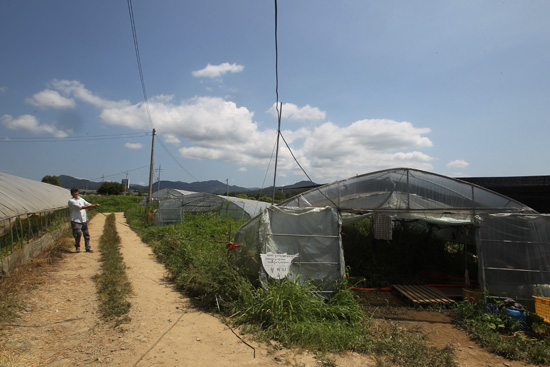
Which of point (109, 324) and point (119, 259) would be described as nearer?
point (109, 324)

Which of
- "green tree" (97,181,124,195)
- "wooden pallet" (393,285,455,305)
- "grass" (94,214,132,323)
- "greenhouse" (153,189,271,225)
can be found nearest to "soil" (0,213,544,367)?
"grass" (94,214,132,323)

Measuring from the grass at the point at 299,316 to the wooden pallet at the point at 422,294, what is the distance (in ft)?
6.00

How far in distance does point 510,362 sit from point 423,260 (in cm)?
632

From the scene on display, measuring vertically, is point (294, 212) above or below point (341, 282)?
above

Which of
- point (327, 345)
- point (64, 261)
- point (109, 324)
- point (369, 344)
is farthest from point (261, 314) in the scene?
point (64, 261)

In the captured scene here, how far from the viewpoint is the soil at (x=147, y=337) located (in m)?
3.94


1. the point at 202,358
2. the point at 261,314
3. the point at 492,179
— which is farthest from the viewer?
the point at 492,179

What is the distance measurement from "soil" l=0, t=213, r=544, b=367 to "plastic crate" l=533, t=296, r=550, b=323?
4.76 feet

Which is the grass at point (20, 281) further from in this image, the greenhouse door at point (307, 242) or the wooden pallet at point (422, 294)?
the wooden pallet at point (422, 294)

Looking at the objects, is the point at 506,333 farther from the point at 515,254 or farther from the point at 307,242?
the point at 307,242

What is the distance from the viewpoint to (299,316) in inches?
210

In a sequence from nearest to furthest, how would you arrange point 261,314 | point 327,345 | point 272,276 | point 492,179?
1. point 327,345
2. point 261,314
3. point 272,276
4. point 492,179

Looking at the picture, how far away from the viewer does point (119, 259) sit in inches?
352

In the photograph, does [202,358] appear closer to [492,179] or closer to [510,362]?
[510,362]
